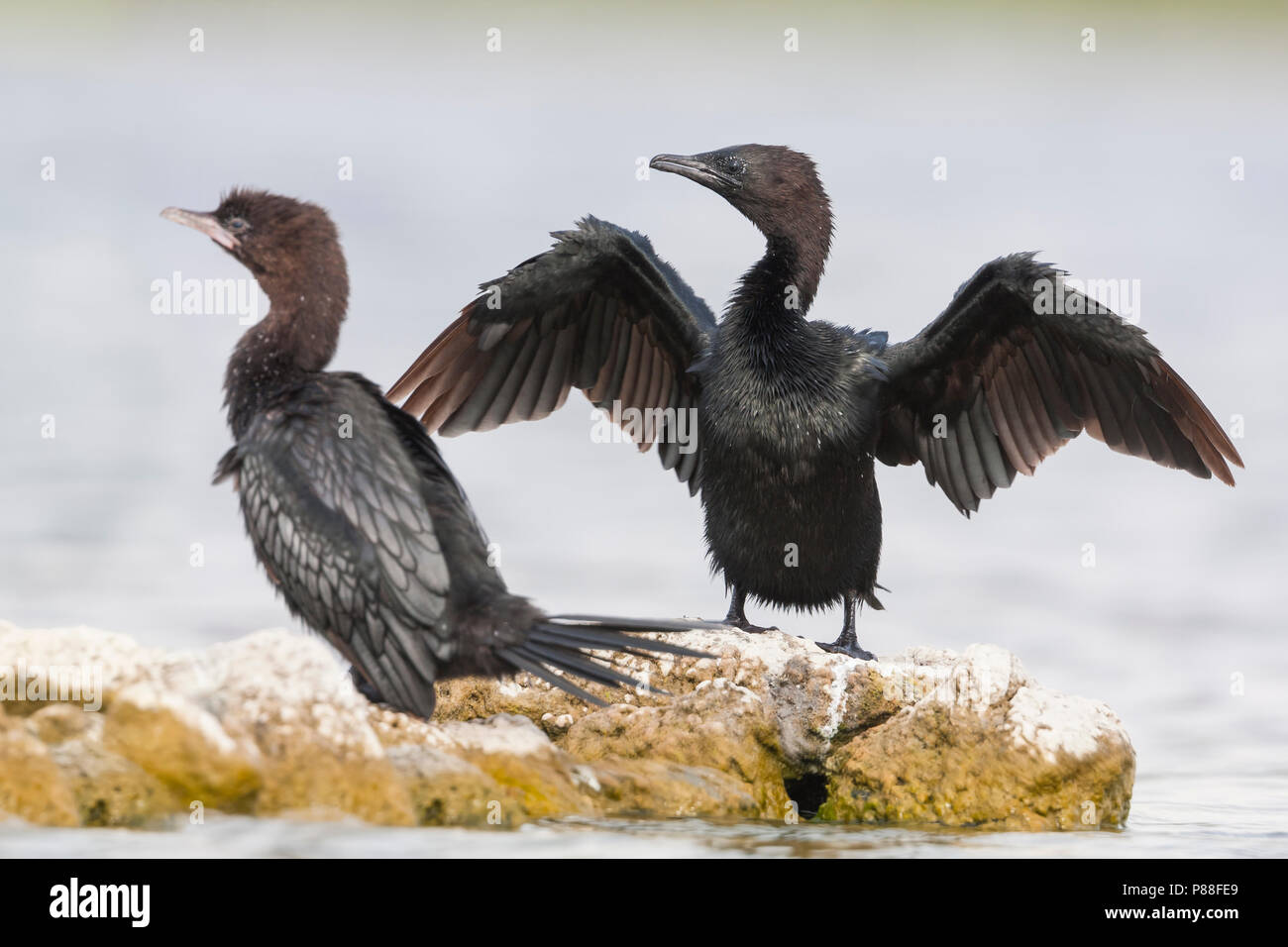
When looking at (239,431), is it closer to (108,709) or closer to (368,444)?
(368,444)

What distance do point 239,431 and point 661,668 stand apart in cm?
192

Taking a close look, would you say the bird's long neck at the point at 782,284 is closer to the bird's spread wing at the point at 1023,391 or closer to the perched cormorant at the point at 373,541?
the bird's spread wing at the point at 1023,391

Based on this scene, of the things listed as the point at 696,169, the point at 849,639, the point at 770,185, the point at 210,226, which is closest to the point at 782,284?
the point at 770,185

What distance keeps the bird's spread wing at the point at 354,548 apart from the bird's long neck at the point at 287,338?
307mm

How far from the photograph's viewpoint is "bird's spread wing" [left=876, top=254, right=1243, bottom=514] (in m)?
6.28

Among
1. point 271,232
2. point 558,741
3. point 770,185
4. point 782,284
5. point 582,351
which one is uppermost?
point 770,185

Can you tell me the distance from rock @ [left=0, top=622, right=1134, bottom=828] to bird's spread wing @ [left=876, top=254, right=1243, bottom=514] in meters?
1.21

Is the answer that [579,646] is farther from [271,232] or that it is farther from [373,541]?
[271,232]

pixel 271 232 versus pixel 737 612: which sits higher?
pixel 271 232

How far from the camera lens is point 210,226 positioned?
18.0 ft

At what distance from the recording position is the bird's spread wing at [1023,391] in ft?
20.6

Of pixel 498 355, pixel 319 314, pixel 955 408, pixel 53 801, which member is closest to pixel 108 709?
pixel 53 801

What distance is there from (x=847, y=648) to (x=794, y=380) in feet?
3.93

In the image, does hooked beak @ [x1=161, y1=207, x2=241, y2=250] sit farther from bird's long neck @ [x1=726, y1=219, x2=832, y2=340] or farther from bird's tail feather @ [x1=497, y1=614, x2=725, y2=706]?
bird's long neck @ [x1=726, y1=219, x2=832, y2=340]
